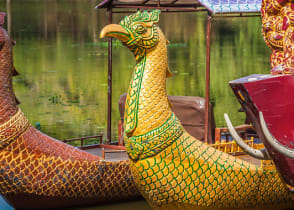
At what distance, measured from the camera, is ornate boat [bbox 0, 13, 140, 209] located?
559 cm

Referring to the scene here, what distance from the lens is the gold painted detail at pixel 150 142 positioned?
14.6ft

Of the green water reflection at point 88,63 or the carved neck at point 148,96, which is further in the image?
the green water reflection at point 88,63

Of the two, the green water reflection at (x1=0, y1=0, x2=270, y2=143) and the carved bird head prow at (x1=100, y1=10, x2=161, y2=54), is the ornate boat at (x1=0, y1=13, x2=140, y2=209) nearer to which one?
the carved bird head prow at (x1=100, y1=10, x2=161, y2=54)

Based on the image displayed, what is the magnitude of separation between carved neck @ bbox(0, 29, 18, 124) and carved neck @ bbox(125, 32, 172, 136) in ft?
5.36

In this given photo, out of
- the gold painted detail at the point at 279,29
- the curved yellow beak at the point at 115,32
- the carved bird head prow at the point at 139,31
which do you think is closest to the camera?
the gold painted detail at the point at 279,29

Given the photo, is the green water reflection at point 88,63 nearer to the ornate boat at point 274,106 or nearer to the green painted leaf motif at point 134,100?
the green painted leaf motif at point 134,100

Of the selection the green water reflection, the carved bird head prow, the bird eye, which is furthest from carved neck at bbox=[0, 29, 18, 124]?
the green water reflection

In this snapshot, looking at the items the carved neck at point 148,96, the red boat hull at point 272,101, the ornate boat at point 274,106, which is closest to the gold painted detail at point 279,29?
the ornate boat at point 274,106

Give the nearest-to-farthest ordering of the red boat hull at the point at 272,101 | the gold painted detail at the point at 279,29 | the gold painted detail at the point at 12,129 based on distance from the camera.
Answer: the red boat hull at the point at 272,101, the gold painted detail at the point at 279,29, the gold painted detail at the point at 12,129

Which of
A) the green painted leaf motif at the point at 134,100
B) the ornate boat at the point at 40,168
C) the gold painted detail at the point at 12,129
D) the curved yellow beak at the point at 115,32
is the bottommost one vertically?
the ornate boat at the point at 40,168

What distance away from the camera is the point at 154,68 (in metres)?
4.56

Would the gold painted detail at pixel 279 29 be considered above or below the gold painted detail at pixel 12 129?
above

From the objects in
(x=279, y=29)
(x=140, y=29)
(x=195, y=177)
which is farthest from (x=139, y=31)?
(x=195, y=177)

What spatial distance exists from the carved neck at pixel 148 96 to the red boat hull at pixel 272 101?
2.57 ft
